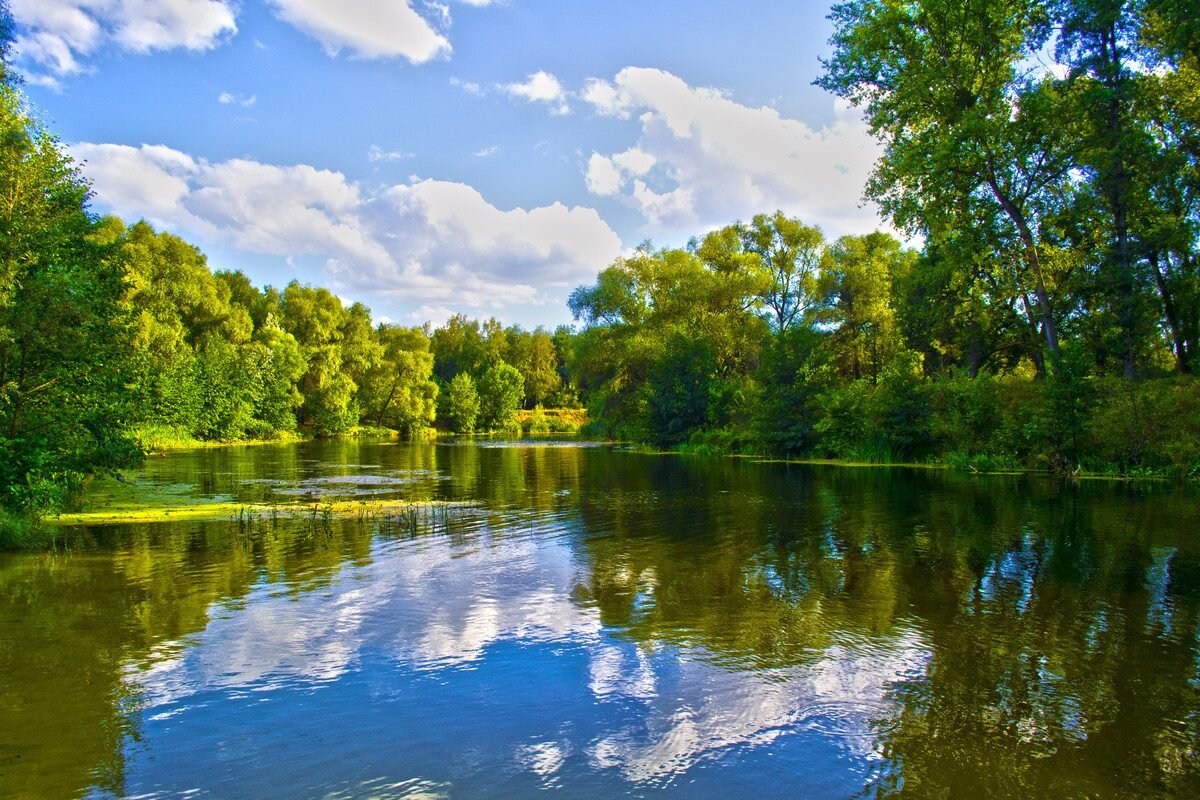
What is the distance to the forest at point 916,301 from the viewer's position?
49.0 feet

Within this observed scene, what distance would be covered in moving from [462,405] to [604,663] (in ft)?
273

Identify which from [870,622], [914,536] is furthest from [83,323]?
[914,536]

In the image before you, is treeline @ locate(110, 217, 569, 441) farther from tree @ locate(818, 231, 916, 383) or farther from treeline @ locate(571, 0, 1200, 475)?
tree @ locate(818, 231, 916, 383)

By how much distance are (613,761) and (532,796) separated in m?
0.76

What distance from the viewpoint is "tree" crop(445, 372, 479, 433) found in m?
89.3

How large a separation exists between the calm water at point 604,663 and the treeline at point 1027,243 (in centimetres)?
1342

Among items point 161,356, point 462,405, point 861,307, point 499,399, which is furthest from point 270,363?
point 861,307

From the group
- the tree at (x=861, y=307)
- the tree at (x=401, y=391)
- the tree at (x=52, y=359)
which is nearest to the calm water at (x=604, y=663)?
the tree at (x=52, y=359)

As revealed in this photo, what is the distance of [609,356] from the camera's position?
5588 centimetres

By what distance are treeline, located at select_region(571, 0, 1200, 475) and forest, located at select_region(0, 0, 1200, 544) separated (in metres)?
0.12

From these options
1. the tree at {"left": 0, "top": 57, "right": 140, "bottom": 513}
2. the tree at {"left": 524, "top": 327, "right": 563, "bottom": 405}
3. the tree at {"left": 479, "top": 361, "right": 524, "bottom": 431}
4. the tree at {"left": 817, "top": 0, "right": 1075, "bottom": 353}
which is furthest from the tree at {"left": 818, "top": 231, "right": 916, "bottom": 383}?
the tree at {"left": 524, "top": 327, "right": 563, "bottom": 405}

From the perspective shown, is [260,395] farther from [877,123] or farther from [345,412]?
[877,123]

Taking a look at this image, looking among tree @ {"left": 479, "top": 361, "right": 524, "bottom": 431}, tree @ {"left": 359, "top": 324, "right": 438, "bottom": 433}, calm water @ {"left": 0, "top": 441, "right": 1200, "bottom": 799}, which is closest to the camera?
calm water @ {"left": 0, "top": 441, "right": 1200, "bottom": 799}

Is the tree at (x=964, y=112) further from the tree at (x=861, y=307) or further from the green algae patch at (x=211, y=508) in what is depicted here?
the green algae patch at (x=211, y=508)
